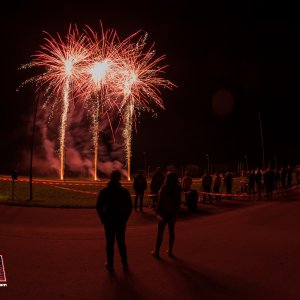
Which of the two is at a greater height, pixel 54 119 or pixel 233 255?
pixel 54 119

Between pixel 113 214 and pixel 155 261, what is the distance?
141 centimetres

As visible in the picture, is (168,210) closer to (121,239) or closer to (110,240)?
(121,239)

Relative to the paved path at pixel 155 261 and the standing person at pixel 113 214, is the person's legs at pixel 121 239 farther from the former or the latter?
the paved path at pixel 155 261

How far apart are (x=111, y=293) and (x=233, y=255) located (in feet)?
11.4

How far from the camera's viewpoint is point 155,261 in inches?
311

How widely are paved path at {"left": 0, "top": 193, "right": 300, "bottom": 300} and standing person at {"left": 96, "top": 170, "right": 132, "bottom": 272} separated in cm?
37

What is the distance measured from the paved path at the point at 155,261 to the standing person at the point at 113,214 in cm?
37

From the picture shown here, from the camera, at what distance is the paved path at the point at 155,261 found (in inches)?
236

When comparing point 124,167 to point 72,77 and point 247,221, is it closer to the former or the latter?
point 72,77

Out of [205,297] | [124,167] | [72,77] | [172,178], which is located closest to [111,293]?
[205,297]

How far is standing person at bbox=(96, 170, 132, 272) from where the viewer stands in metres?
7.23

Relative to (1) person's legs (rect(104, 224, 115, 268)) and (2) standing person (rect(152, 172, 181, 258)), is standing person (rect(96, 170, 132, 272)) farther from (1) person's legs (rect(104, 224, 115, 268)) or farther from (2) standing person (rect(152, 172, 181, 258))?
(2) standing person (rect(152, 172, 181, 258))

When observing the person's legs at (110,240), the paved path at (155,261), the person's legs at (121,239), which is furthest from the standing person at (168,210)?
the person's legs at (110,240)

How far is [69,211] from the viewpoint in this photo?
1648 centimetres
